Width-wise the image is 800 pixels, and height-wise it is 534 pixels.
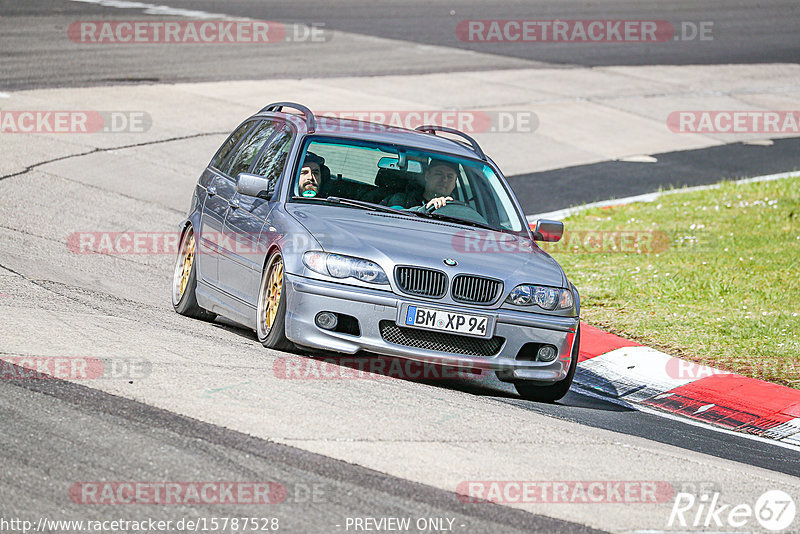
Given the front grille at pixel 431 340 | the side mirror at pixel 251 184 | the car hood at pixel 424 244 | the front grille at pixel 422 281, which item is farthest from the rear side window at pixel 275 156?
the front grille at pixel 431 340

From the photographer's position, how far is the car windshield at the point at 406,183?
8.72 m

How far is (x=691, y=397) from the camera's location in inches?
354

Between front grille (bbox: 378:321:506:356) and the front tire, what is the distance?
0.69 m

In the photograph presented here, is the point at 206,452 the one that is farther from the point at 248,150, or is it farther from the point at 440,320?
the point at 248,150

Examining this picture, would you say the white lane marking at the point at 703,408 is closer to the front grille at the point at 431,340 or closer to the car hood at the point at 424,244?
the car hood at the point at 424,244

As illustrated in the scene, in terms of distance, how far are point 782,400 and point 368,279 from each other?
3.40 meters

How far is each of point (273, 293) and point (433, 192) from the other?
1.57 m

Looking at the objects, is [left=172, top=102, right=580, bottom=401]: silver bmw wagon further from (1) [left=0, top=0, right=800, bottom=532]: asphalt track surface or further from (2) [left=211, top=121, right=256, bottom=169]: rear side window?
(1) [left=0, top=0, right=800, bottom=532]: asphalt track surface

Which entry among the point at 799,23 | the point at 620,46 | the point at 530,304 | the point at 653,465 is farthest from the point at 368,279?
the point at 799,23

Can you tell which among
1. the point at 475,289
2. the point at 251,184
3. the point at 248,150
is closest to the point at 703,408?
the point at 475,289

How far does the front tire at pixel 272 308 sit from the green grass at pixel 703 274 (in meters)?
3.72

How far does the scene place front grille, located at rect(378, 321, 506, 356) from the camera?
7.53 m

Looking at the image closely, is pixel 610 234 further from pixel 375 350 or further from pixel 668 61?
pixel 668 61

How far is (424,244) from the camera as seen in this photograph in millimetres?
7883
